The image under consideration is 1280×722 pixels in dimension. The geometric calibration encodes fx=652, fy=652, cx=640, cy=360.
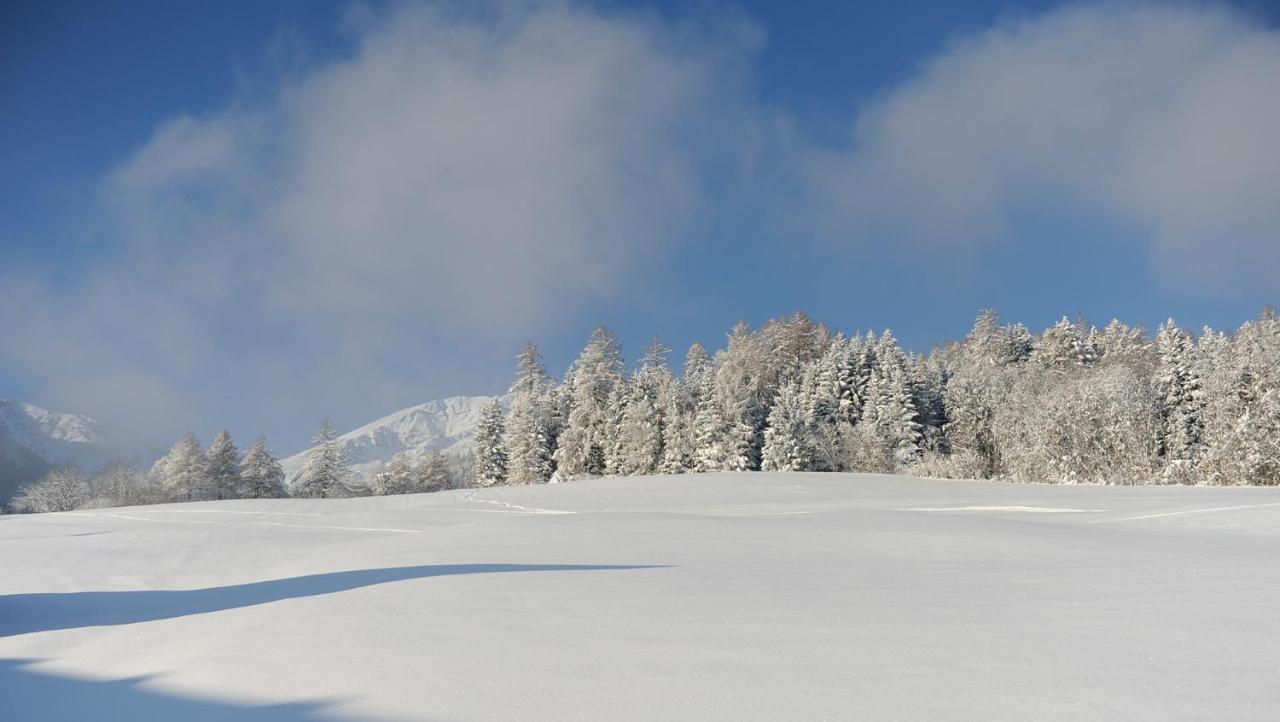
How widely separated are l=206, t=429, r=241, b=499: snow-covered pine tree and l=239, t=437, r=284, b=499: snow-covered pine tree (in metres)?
0.54

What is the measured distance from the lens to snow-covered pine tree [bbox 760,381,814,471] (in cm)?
3878

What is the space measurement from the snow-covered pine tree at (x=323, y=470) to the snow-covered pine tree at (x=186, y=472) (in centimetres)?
565

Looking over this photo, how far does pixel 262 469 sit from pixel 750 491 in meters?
39.4

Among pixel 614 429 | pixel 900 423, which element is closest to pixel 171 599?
pixel 900 423

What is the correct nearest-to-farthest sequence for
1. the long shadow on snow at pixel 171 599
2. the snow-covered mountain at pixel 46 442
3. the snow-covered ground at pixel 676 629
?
the snow-covered ground at pixel 676 629
the long shadow on snow at pixel 171 599
the snow-covered mountain at pixel 46 442

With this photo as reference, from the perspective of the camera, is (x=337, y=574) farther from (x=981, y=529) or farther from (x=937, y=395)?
(x=937, y=395)

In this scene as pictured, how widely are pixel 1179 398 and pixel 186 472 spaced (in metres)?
59.1

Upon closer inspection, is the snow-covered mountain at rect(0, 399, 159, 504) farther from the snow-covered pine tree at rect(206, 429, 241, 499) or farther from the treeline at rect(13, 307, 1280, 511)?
the treeline at rect(13, 307, 1280, 511)

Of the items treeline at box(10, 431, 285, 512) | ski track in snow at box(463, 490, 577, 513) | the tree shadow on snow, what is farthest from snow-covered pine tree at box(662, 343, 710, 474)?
the tree shadow on snow

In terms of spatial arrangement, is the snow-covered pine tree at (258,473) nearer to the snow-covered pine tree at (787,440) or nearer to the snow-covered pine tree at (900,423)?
the snow-covered pine tree at (787,440)

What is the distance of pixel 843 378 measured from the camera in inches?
1704

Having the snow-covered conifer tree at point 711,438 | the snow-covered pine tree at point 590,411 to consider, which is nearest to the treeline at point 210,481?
the snow-covered pine tree at point 590,411

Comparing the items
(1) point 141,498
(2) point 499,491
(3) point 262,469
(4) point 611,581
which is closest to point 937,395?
(2) point 499,491

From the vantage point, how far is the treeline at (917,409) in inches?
1136
